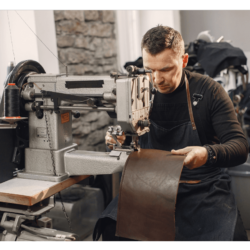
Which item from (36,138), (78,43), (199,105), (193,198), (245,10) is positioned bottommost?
(193,198)

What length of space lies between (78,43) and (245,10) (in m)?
2.56

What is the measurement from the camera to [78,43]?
325 cm

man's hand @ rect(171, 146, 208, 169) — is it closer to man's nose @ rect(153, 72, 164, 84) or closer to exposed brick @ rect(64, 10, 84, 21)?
man's nose @ rect(153, 72, 164, 84)

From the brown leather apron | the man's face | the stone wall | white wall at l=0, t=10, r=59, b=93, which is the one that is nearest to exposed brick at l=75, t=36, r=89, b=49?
the stone wall

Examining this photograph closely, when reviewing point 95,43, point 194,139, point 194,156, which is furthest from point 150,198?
point 95,43

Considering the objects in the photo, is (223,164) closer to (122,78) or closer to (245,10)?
(122,78)

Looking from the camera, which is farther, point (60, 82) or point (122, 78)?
point (60, 82)

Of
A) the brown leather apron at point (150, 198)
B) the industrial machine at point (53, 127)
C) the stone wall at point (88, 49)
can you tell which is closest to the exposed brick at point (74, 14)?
the stone wall at point (88, 49)

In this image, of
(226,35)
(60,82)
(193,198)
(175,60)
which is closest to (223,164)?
(193,198)

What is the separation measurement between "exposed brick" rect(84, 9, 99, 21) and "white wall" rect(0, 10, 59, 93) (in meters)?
0.75

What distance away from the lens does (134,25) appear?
13.6 ft

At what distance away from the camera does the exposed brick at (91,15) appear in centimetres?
337

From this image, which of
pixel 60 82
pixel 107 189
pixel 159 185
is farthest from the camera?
pixel 107 189

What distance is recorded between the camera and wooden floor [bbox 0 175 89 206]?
1.31 m
